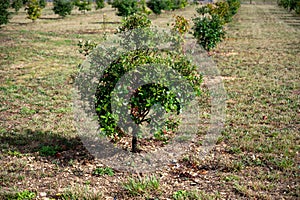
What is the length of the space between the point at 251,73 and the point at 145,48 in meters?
7.88

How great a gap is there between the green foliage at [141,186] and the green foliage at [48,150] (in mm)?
1797

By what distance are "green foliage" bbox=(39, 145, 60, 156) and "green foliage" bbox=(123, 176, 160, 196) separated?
1797 mm

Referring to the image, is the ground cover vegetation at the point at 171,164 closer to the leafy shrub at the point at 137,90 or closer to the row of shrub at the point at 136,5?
the leafy shrub at the point at 137,90

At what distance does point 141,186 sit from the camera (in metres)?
4.88

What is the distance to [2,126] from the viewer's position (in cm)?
739

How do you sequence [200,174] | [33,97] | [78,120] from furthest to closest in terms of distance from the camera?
[33,97]
[78,120]
[200,174]

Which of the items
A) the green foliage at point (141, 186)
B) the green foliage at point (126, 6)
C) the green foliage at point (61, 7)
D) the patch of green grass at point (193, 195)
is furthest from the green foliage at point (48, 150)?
the green foliage at point (61, 7)

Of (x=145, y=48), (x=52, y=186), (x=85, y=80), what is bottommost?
(x=52, y=186)

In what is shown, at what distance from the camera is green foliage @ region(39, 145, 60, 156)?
19.9 ft

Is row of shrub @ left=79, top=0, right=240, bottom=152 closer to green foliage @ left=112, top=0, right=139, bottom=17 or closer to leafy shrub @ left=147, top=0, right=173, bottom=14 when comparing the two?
green foliage @ left=112, top=0, right=139, bottom=17

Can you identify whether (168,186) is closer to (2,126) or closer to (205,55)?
(2,126)

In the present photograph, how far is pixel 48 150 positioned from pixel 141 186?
223 centimetres

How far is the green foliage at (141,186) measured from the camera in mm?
4805

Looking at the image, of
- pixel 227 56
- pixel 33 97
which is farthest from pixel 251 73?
pixel 33 97
